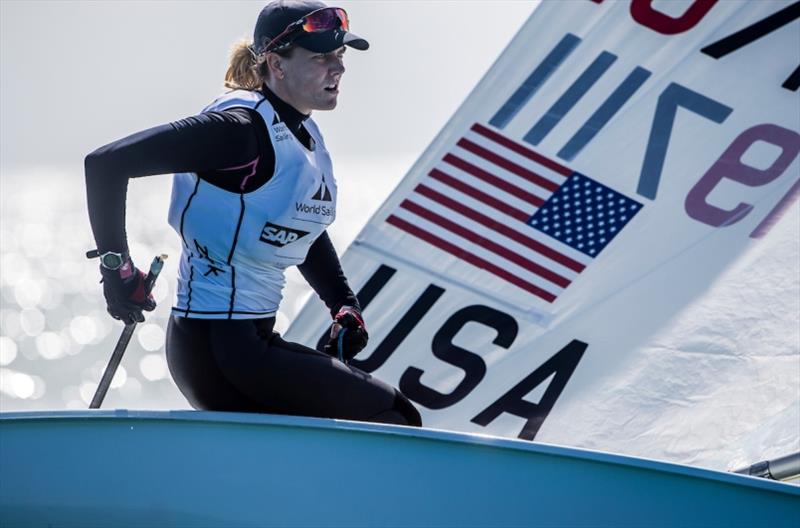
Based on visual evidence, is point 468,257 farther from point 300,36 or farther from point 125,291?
point 125,291

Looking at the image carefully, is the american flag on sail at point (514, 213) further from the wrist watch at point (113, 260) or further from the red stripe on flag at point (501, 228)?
the wrist watch at point (113, 260)

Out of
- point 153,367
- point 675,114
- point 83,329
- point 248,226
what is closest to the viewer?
point 248,226

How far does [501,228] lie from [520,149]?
0.16 metres

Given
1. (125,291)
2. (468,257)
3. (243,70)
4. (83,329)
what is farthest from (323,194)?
(83,329)

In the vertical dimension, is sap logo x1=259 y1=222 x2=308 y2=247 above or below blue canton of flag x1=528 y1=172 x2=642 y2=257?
below

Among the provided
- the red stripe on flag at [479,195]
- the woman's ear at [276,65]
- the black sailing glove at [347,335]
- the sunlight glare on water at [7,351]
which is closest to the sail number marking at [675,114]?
the red stripe on flag at [479,195]

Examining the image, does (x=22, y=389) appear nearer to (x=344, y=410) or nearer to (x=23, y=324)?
(x=23, y=324)

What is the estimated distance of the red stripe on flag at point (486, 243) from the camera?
2.63 meters

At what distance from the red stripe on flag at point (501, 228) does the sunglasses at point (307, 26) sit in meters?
0.94

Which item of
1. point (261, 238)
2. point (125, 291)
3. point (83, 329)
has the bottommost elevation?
point (83, 329)

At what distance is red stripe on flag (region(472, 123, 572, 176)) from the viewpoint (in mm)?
2648

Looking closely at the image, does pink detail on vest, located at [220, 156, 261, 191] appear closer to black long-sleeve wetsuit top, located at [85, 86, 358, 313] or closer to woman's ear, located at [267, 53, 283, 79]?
black long-sleeve wetsuit top, located at [85, 86, 358, 313]

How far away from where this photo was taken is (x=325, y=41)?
5.77ft

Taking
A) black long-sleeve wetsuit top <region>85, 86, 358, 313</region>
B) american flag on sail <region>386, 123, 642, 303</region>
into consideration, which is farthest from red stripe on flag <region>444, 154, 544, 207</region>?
black long-sleeve wetsuit top <region>85, 86, 358, 313</region>
